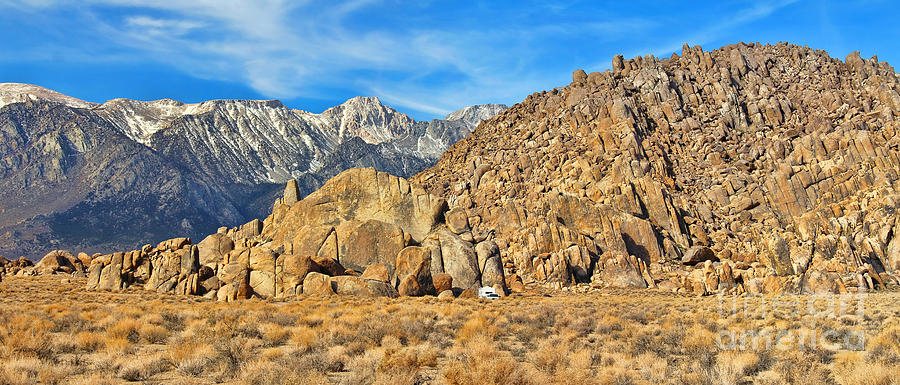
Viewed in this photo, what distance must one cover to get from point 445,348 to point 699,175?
70.4 metres

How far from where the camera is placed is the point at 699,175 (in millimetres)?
75000

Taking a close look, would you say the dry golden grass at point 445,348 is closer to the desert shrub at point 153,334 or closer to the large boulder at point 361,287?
the desert shrub at point 153,334

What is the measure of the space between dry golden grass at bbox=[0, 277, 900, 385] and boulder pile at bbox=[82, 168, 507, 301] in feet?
43.2

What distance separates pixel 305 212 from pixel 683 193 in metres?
50.0

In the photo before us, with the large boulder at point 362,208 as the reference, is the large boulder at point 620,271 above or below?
below

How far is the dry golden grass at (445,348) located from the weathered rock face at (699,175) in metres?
26.6

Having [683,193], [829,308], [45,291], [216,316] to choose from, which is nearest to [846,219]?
[683,193]

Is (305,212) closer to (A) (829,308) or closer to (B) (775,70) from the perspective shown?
(A) (829,308)

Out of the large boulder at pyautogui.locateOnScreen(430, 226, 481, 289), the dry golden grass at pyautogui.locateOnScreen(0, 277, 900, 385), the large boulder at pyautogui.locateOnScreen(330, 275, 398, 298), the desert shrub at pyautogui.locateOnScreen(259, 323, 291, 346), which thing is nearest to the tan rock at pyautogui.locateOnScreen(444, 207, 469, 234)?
the large boulder at pyautogui.locateOnScreen(430, 226, 481, 289)

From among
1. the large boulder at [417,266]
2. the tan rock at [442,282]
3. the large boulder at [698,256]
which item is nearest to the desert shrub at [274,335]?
the large boulder at [417,266]

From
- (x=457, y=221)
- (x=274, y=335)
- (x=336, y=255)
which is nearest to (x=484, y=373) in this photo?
(x=274, y=335)

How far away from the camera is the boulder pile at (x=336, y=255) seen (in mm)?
35625

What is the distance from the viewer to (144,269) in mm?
41062

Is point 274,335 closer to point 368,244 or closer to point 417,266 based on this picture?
point 417,266
